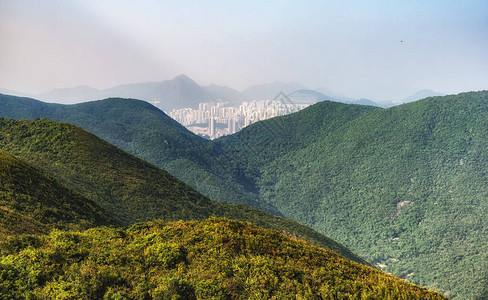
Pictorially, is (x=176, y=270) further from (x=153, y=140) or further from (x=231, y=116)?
(x=231, y=116)

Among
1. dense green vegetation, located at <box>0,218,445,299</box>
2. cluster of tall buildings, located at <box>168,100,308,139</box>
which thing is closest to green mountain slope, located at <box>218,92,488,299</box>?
cluster of tall buildings, located at <box>168,100,308,139</box>

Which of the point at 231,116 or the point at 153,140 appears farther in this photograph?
the point at 231,116

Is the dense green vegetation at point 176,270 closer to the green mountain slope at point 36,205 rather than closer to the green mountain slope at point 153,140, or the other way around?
the green mountain slope at point 36,205

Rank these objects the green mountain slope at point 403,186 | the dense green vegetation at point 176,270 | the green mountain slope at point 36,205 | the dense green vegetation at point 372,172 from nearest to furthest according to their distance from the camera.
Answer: the dense green vegetation at point 176,270, the green mountain slope at point 36,205, the green mountain slope at point 403,186, the dense green vegetation at point 372,172

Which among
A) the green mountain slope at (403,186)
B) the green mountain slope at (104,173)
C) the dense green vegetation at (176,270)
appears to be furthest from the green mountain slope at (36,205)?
the green mountain slope at (403,186)

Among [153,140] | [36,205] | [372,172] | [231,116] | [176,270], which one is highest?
[231,116]

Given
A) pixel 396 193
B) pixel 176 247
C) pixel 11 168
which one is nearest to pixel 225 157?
pixel 396 193

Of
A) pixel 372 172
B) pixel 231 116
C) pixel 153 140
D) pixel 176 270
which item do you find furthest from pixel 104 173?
pixel 231 116
